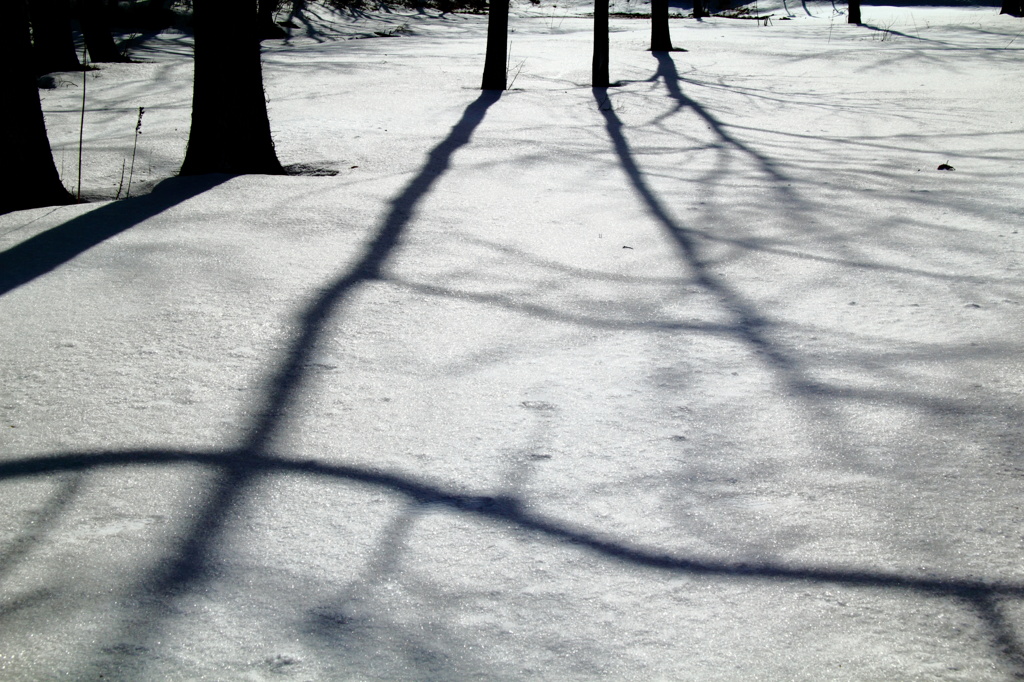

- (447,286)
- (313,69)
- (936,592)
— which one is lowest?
(936,592)

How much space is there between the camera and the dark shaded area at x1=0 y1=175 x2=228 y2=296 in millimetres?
3875

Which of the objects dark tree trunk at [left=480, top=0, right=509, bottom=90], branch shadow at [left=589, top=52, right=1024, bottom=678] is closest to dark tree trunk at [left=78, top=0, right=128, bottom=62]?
dark tree trunk at [left=480, top=0, right=509, bottom=90]

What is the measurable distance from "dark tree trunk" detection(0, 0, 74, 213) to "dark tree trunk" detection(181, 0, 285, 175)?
0.91 metres

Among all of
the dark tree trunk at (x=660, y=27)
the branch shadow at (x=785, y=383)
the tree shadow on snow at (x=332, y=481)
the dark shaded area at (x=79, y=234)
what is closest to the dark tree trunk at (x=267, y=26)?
the dark tree trunk at (x=660, y=27)

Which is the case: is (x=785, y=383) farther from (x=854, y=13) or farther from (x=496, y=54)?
(x=854, y=13)

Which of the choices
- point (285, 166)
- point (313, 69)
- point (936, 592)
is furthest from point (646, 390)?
point (313, 69)

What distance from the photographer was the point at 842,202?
524 centimetres

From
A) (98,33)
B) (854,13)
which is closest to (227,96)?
(98,33)

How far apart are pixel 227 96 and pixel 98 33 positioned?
10.2m

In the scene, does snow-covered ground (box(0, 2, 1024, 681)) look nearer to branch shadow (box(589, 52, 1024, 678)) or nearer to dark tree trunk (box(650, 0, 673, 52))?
branch shadow (box(589, 52, 1024, 678))

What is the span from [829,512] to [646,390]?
0.80 metres

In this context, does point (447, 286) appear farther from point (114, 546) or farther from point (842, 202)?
point (842, 202)

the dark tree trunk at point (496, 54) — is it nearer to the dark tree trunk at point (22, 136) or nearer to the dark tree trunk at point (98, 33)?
the dark tree trunk at point (22, 136)

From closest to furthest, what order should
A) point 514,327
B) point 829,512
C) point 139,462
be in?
point 829,512
point 139,462
point 514,327
